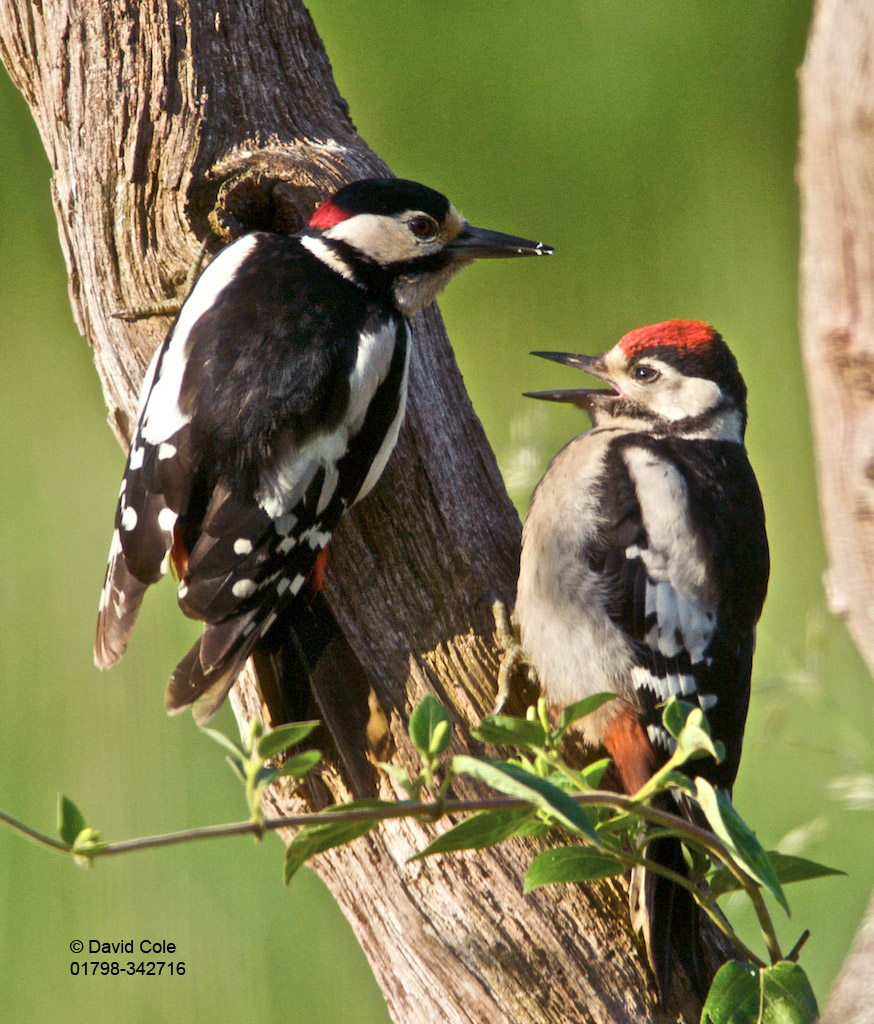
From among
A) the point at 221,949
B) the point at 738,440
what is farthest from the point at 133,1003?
the point at 738,440

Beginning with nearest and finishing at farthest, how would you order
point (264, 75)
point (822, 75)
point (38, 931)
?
point (822, 75), point (264, 75), point (38, 931)

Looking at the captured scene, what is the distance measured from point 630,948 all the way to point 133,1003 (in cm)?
155

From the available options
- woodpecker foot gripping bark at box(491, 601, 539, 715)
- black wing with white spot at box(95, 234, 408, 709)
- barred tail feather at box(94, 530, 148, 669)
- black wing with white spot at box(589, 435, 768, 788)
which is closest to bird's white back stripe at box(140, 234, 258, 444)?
black wing with white spot at box(95, 234, 408, 709)

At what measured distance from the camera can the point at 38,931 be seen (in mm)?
2232

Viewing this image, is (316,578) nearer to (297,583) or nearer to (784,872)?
(297,583)

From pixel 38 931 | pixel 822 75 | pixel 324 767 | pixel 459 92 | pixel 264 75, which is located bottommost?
pixel 38 931

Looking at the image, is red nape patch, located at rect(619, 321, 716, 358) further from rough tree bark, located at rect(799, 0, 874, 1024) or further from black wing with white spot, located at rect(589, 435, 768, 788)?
rough tree bark, located at rect(799, 0, 874, 1024)

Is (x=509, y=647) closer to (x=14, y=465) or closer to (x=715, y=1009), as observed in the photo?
(x=715, y=1009)

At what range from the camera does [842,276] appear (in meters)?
0.46

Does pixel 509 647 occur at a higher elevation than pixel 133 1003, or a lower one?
higher

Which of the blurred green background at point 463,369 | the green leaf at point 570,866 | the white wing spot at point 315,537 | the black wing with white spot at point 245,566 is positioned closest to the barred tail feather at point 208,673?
the black wing with white spot at point 245,566

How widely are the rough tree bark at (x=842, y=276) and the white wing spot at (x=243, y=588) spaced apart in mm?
594

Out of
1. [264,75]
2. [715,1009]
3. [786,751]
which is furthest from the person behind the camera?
[786,751]

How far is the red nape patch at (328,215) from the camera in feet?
3.64
